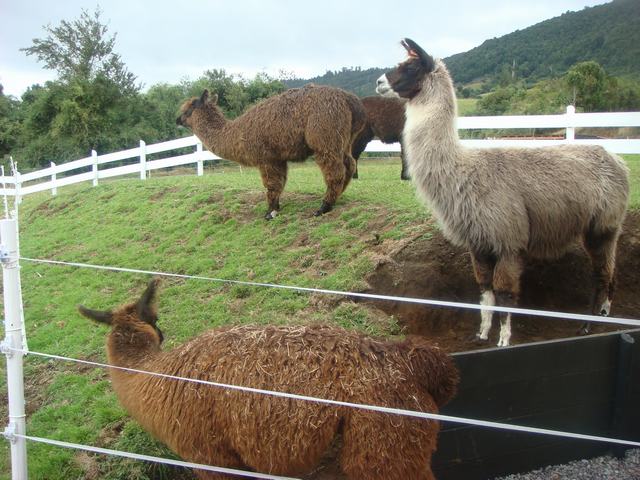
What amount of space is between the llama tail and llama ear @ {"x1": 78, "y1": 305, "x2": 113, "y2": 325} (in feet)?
6.58

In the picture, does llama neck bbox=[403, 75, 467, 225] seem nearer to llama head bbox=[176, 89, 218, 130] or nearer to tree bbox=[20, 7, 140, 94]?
llama head bbox=[176, 89, 218, 130]

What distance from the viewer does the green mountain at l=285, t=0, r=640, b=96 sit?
16.2 meters

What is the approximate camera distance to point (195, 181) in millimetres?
12938

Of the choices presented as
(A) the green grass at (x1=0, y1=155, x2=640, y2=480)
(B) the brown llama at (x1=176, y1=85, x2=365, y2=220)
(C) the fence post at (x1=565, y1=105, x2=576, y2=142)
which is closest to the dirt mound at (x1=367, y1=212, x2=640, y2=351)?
(A) the green grass at (x1=0, y1=155, x2=640, y2=480)

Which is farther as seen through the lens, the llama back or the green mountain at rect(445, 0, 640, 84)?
the green mountain at rect(445, 0, 640, 84)

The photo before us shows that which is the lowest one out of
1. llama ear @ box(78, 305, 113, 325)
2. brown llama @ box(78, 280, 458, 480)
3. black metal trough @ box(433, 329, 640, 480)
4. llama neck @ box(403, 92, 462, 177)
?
black metal trough @ box(433, 329, 640, 480)

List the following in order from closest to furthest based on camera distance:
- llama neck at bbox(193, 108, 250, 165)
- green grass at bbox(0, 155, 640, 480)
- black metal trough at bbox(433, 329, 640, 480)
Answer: black metal trough at bbox(433, 329, 640, 480)
green grass at bbox(0, 155, 640, 480)
llama neck at bbox(193, 108, 250, 165)

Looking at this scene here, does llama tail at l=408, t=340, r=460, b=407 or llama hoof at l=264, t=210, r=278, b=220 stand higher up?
llama hoof at l=264, t=210, r=278, b=220

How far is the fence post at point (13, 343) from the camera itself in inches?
110

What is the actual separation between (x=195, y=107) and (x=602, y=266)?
747cm

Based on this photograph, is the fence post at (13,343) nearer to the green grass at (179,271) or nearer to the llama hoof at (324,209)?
the green grass at (179,271)

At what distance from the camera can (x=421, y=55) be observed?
529 centimetres

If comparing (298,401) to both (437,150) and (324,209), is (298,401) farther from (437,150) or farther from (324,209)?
(324,209)

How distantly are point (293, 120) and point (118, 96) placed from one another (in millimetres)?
31714
